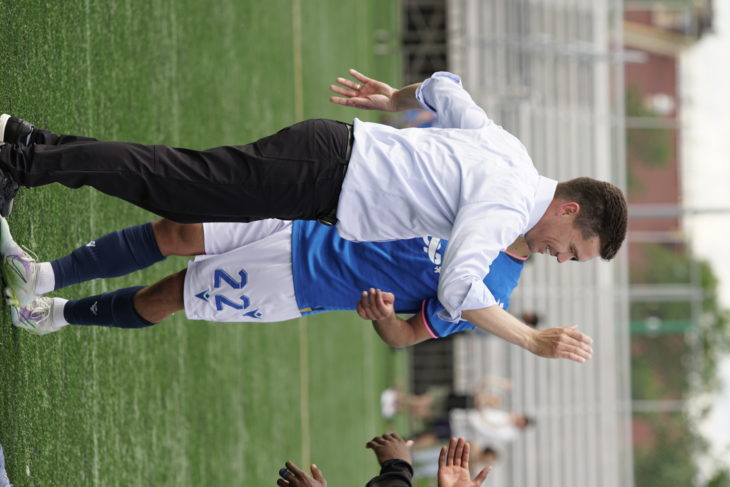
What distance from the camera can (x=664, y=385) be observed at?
101 ft

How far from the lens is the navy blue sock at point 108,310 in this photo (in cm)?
409

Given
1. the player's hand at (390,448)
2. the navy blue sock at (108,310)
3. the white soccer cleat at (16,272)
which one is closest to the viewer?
the player's hand at (390,448)

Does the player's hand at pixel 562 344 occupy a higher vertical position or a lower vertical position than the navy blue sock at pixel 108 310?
lower

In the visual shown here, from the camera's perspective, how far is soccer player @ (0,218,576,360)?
4008 millimetres

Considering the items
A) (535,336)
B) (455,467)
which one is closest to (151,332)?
(455,467)

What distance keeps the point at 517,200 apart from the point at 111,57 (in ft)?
9.04

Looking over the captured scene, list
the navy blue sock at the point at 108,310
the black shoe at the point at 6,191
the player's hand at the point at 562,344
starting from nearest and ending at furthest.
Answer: the black shoe at the point at 6,191 < the player's hand at the point at 562,344 < the navy blue sock at the point at 108,310

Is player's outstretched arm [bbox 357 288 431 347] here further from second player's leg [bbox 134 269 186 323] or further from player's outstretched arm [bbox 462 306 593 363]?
second player's leg [bbox 134 269 186 323]

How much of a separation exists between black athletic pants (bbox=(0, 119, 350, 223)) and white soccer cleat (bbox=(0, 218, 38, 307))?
461 mm

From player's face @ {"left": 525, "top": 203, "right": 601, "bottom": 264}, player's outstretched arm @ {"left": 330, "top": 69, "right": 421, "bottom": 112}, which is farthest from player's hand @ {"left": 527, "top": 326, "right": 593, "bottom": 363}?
player's outstretched arm @ {"left": 330, "top": 69, "right": 421, "bottom": 112}

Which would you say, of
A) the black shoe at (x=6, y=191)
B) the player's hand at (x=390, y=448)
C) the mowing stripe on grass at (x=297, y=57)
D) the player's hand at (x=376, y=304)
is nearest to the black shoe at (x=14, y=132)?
the black shoe at (x=6, y=191)

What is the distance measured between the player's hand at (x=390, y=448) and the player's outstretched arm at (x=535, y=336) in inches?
22.8

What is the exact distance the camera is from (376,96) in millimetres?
4059

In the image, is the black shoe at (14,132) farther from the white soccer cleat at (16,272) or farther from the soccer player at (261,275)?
the soccer player at (261,275)
